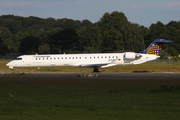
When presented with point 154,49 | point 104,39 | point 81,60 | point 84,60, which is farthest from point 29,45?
point 154,49

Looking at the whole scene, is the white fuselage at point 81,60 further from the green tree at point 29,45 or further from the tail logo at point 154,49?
the green tree at point 29,45

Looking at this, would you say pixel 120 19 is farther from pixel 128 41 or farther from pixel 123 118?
pixel 123 118

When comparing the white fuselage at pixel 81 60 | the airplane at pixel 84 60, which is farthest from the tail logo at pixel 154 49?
the white fuselage at pixel 81 60

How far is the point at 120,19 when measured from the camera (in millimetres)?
122188

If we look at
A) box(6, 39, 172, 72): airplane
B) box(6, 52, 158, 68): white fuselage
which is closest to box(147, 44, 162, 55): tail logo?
box(6, 39, 172, 72): airplane

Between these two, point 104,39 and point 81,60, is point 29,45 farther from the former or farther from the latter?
point 81,60

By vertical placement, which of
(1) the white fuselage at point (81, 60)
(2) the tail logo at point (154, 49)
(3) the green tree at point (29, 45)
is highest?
(3) the green tree at point (29, 45)

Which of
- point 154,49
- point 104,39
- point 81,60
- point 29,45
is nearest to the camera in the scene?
point 81,60

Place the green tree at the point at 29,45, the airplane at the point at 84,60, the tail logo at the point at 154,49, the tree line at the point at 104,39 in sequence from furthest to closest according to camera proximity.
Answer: the green tree at the point at 29,45 → the tree line at the point at 104,39 → the tail logo at the point at 154,49 → the airplane at the point at 84,60

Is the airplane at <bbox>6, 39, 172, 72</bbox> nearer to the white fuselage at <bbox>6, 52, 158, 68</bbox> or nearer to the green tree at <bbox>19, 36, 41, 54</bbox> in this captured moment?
the white fuselage at <bbox>6, 52, 158, 68</bbox>

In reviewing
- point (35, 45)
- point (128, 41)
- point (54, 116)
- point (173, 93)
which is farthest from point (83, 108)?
point (35, 45)

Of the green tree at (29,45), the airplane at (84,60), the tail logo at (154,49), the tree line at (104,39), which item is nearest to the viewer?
the airplane at (84,60)

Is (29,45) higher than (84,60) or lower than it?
higher

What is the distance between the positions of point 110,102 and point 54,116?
401 centimetres
